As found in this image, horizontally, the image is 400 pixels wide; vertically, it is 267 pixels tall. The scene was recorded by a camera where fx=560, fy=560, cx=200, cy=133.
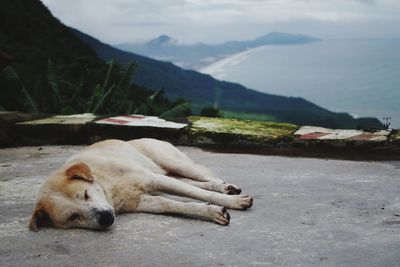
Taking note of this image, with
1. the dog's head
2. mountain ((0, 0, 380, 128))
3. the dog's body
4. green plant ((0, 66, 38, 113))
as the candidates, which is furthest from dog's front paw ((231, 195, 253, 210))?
green plant ((0, 66, 38, 113))

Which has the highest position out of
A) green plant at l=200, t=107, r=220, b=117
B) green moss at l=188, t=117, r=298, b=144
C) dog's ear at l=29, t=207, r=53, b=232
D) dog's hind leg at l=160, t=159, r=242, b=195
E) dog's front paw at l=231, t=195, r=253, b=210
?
green plant at l=200, t=107, r=220, b=117

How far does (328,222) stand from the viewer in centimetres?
446

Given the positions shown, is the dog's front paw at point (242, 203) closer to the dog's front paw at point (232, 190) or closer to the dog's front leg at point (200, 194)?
the dog's front leg at point (200, 194)

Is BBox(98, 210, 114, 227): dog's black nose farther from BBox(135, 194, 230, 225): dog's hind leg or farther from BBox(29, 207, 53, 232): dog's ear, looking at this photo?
BBox(135, 194, 230, 225): dog's hind leg

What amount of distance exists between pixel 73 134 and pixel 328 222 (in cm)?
533

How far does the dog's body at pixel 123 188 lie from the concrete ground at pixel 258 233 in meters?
0.10

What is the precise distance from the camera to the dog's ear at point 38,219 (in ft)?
14.3

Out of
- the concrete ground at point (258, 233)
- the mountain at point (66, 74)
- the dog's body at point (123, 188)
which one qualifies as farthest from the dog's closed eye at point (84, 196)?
the mountain at point (66, 74)

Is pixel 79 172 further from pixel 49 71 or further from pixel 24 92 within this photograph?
pixel 49 71

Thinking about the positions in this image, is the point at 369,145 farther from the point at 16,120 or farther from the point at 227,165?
the point at 16,120

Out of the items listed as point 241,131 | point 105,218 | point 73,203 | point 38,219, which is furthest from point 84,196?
point 241,131

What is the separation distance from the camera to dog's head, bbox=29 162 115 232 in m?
4.21

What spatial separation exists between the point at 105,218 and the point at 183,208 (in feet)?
2.35

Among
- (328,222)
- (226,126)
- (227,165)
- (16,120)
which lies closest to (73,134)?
(16,120)
